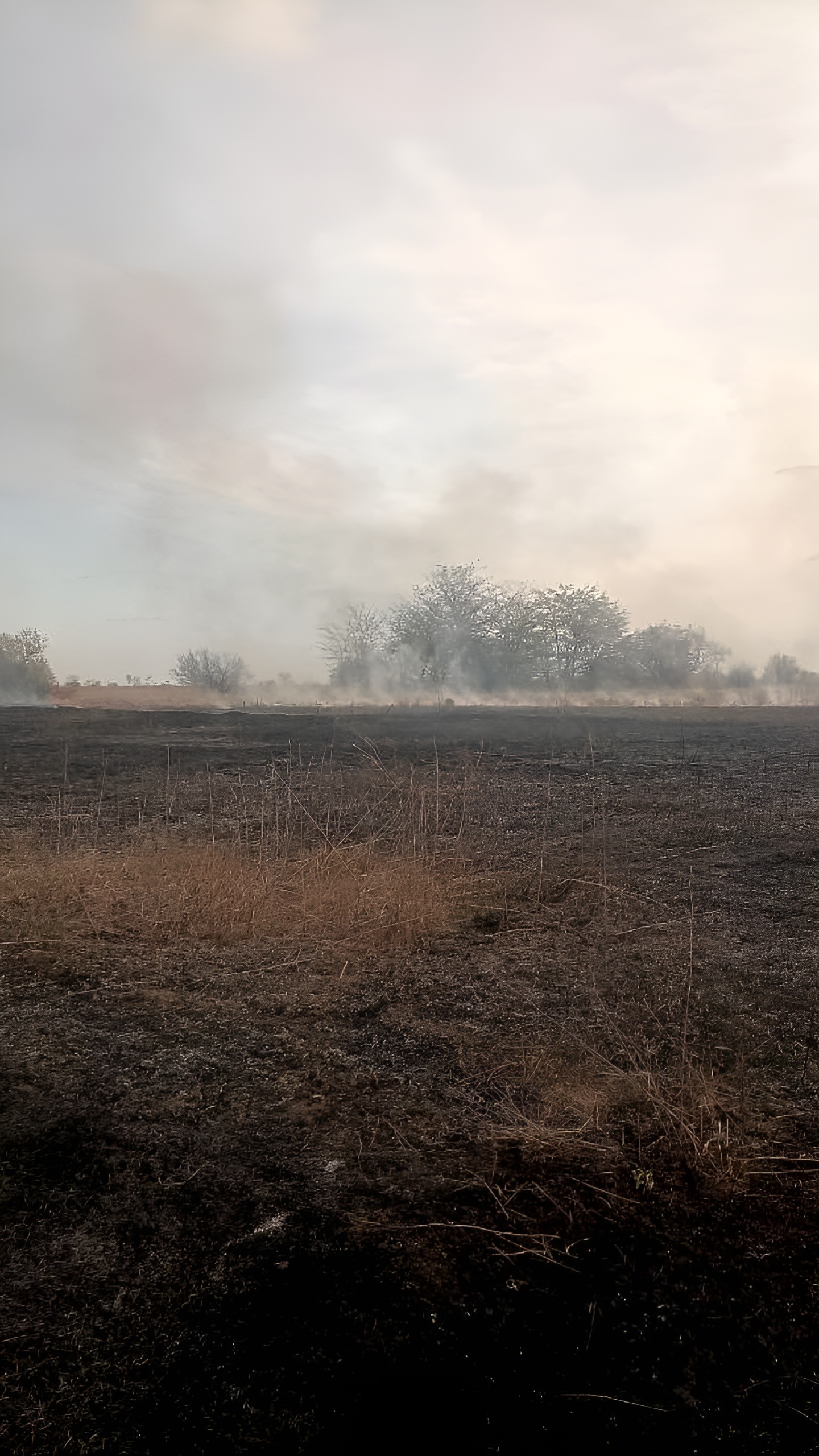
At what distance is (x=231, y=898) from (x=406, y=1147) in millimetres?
3262

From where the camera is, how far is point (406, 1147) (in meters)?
3.06

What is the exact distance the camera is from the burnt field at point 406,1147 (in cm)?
197

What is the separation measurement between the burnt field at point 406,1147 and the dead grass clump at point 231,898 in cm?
3

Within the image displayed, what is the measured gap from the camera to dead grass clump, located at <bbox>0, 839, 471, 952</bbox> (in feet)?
18.8

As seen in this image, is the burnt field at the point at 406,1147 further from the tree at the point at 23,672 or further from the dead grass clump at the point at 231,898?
the tree at the point at 23,672

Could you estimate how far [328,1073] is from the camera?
3.72m

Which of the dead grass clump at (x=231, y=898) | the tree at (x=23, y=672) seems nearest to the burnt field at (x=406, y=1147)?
the dead grass clump at (x=231, y=898)

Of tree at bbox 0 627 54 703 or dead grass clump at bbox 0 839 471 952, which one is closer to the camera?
dead grass clump at bbox 0 839 471 952

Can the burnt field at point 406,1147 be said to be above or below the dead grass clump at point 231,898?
below

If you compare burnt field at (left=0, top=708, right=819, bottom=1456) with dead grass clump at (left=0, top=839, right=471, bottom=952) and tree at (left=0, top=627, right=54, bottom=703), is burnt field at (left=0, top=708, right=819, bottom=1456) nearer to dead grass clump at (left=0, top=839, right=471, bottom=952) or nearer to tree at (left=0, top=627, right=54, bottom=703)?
dead grass clump at (left=0, top=839, right=471, bottom=952)

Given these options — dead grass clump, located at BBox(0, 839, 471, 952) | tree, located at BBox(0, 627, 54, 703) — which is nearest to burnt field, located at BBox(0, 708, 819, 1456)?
dead grass clump, located at BBox(0, 839, 471, 952)

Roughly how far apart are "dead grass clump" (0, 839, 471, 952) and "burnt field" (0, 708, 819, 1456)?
0.10 ft

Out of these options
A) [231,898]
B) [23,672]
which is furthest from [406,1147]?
[23,672]

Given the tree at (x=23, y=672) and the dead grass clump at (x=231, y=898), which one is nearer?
the dead grass clump at (x=231, y=898)
